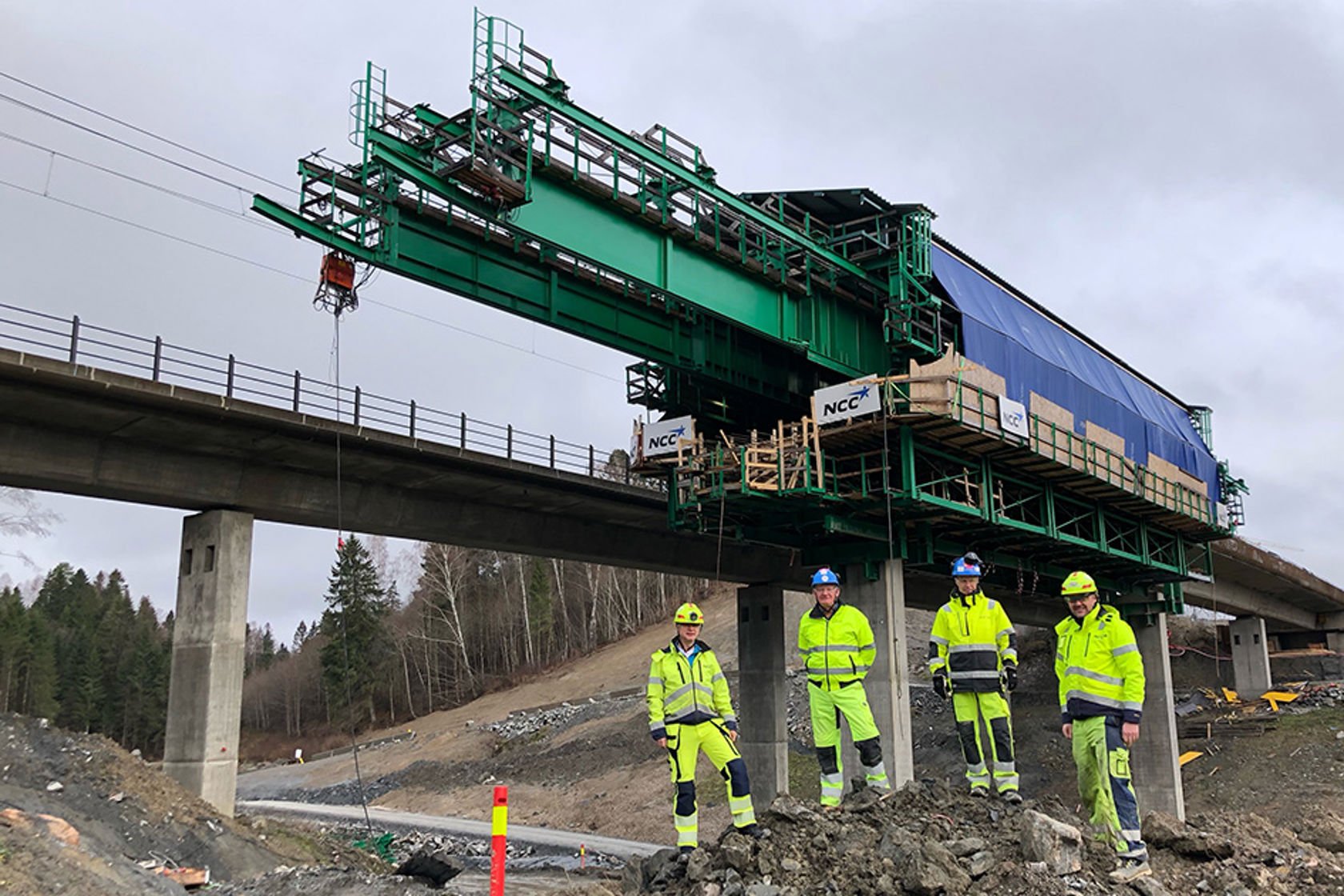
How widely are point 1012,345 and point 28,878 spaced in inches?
783

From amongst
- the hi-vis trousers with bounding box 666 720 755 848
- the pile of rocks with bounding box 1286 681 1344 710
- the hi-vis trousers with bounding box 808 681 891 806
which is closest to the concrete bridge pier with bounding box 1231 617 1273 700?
the pile of rocks with bounding box 1286 681 1344 710

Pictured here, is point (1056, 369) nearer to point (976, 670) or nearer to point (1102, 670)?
point (976, 670)

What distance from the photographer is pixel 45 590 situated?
9194cm

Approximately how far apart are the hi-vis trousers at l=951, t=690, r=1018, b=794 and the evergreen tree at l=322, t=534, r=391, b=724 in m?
66.2

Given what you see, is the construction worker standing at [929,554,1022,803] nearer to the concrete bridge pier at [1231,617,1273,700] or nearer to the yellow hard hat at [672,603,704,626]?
the yellow hard hat at [672,603,704,626]

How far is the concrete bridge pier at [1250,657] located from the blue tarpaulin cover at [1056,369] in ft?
79.3

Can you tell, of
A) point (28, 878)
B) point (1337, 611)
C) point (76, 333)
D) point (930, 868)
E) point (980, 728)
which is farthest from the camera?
point (1337, 611)

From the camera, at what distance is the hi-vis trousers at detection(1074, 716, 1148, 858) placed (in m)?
9.23

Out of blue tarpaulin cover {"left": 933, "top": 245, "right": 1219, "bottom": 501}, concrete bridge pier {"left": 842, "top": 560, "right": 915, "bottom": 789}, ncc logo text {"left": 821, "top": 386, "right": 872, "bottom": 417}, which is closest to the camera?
ncc logo text {"left": 821, "top": 386, "right": 872, "bottom": 417}

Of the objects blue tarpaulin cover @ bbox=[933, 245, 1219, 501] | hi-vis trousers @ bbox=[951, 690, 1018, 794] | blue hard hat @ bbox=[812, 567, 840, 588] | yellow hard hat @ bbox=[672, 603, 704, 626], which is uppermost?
blue tarpaulin cover @ bbox=[933, 245, 1219, 501]

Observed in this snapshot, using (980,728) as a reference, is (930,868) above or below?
below

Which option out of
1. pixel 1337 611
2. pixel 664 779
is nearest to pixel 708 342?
pixel 664 779

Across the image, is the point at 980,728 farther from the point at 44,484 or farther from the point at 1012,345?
the point at 44,484

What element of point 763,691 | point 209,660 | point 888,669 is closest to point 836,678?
point 888,669
